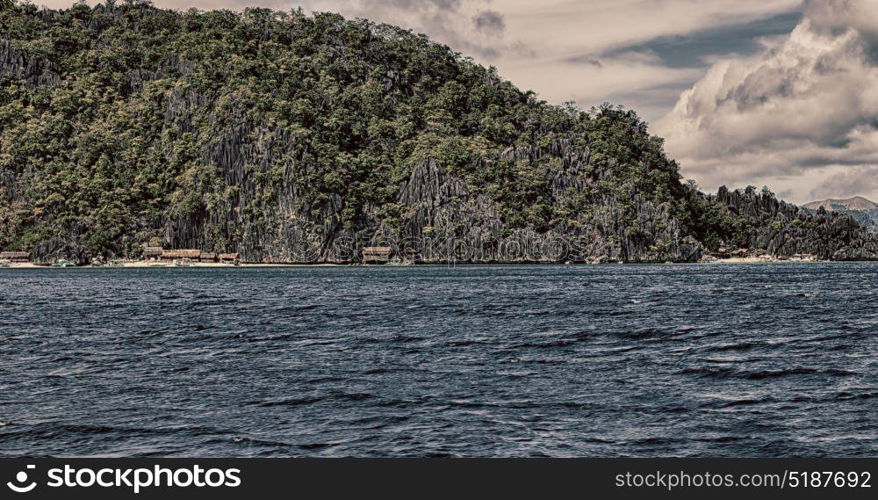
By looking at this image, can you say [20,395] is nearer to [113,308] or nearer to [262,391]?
[262,391]

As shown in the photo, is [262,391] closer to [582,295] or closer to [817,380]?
[817,380]

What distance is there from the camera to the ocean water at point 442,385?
84.7 ft

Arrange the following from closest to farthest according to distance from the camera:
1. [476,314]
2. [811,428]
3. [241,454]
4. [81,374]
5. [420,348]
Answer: [241,454], [811,428], [81,374], [420,348], [476,314]

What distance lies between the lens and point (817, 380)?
3647 centimetres

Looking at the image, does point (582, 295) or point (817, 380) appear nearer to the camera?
point (817, 380)

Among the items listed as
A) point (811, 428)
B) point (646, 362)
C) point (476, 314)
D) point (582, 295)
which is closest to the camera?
point (811, 428)

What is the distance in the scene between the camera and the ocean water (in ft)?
84.7

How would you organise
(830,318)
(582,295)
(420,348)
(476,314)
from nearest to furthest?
1. (420,348)
2. (830,318)
3. (476,314)
4. (582,295)

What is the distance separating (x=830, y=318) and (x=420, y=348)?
120 ft

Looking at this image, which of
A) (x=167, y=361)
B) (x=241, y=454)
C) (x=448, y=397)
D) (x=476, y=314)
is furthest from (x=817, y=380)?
(x=476, y=314)

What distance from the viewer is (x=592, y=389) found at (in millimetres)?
34438

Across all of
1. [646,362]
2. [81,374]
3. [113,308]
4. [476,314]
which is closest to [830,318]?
[476,314]

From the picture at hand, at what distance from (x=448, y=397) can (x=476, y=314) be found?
41.8m

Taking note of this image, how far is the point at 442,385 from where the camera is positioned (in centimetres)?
3562
